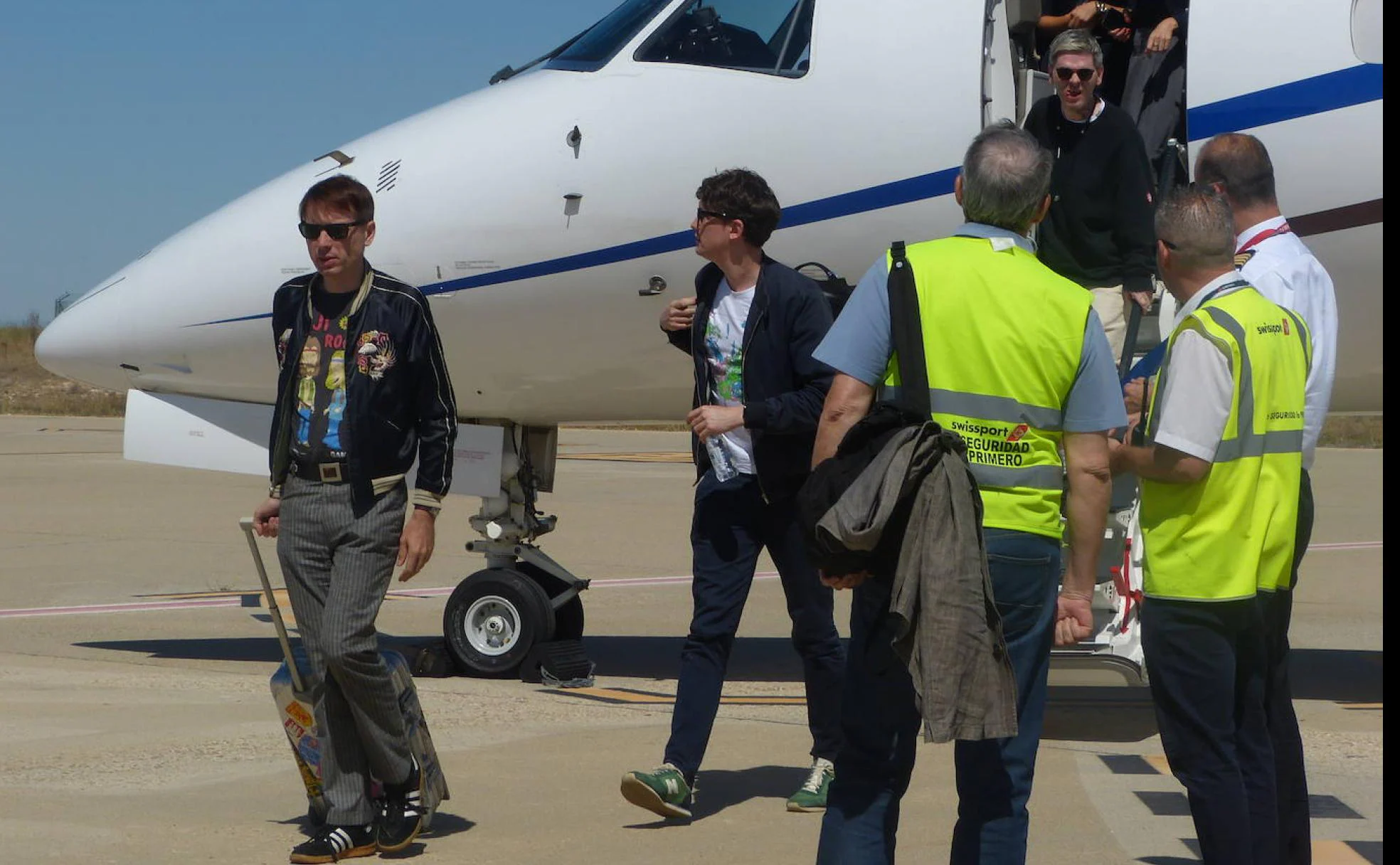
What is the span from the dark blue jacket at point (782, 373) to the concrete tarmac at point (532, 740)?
3.62ft

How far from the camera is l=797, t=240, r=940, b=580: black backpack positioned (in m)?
3.45

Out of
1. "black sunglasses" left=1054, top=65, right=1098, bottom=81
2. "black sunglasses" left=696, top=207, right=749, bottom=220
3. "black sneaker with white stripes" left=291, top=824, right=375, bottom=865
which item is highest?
Result: "black sunglasses" left=1054, top=65, right=1098, bottom=81

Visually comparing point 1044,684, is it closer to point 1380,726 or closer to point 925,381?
point 925,381

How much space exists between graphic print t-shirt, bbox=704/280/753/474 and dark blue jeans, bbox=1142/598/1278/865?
1.71 metres

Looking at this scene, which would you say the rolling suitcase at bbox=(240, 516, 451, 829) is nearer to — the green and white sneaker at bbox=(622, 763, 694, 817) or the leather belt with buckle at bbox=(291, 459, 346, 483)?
the leather belt with buckle at bbox=(291, 459, 346, 483)

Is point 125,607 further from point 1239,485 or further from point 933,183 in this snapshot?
point 1239,485

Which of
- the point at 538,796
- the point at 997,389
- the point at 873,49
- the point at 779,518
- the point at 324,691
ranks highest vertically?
the point at 873,49

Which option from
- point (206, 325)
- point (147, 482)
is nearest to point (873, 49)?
point (206, 325)

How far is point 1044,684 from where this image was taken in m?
3.68

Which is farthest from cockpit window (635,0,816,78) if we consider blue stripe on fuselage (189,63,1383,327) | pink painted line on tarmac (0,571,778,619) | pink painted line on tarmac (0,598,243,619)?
pink painted line on tarmac (0,598,243,619)

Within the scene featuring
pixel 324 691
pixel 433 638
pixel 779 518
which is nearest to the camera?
pixel 324 691

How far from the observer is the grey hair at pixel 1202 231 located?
12.7 feet

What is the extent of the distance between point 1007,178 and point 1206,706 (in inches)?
50.4
